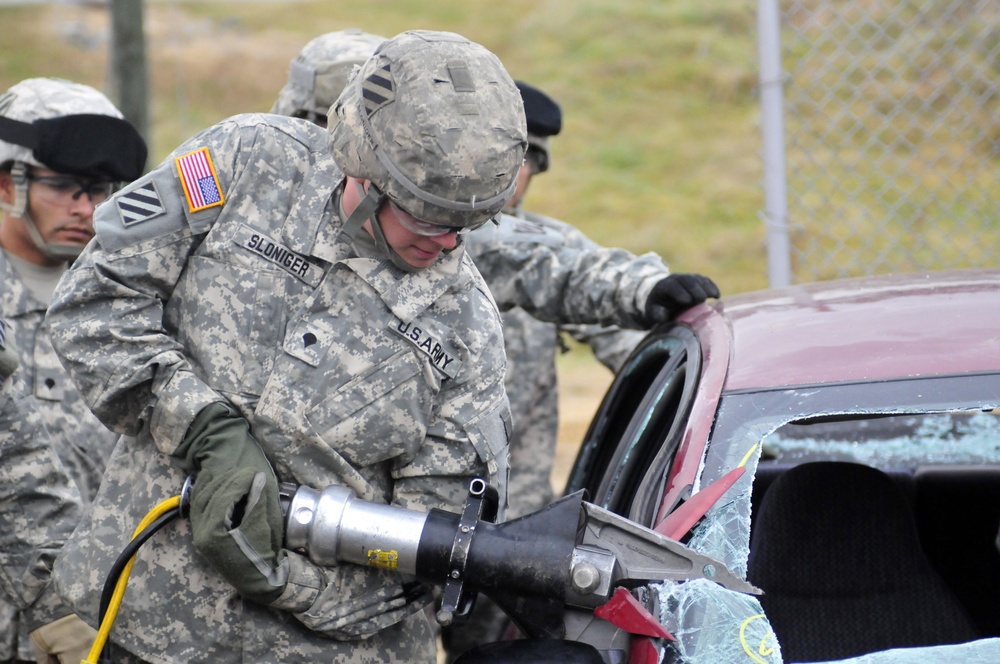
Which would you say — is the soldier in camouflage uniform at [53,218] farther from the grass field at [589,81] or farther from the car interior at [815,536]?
the grass field at [589,81]

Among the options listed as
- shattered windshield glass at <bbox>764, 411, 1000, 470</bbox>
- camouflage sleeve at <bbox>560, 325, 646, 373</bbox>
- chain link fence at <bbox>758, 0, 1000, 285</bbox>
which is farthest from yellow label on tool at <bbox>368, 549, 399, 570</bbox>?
chain link fence at <bbox>758, 0, 1000, 285</bbox>

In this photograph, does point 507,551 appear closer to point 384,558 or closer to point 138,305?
point 384,558

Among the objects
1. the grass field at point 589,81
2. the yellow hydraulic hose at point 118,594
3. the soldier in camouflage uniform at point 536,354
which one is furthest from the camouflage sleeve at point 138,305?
the grass field at point 589,81

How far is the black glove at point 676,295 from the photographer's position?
2873 millimetres

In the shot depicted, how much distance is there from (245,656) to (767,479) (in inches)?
60.2

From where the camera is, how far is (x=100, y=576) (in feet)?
7.52

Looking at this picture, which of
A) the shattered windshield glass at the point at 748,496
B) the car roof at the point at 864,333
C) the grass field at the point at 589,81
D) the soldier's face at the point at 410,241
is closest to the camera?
the shattered windshield glass at the point at 748,496

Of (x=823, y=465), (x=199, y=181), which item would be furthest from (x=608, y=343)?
(x=199, y=181)

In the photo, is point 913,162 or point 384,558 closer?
point 384,558

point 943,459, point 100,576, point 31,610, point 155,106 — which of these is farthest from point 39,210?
point 155,106

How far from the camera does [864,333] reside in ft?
7.27

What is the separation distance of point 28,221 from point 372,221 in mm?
1414

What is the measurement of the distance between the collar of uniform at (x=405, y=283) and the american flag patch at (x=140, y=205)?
0.36 meters

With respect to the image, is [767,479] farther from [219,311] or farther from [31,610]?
[31,610]
